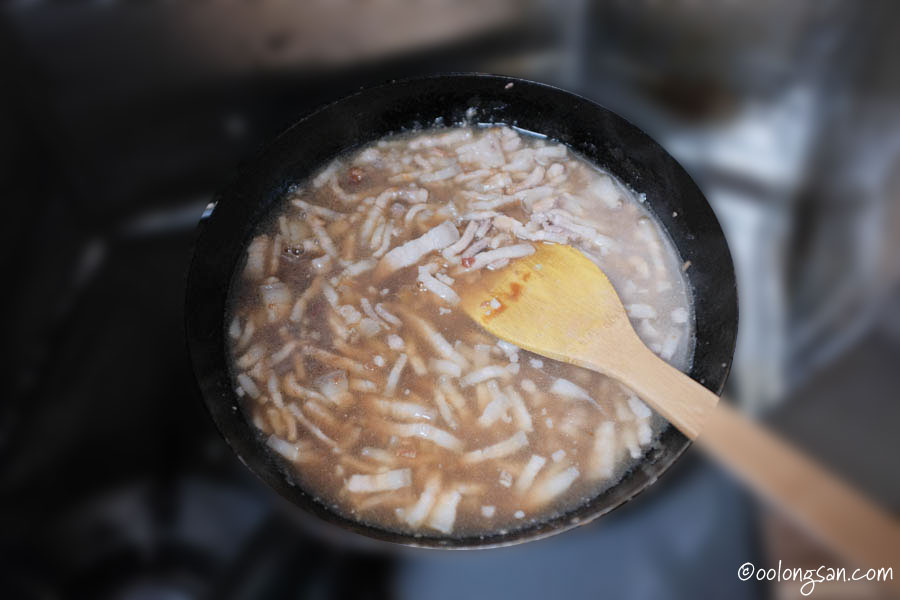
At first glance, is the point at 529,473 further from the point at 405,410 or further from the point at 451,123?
the point at 451,123

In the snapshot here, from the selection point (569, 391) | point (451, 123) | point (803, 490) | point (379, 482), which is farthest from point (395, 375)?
point (803, 490)

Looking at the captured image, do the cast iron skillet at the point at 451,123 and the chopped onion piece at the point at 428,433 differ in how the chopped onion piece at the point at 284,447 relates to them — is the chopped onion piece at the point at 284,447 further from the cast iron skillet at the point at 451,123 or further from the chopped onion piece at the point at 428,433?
the chopped onion piece at the point at 428,433

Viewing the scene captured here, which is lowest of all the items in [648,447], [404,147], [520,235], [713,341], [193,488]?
[193,488]

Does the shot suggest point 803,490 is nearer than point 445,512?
No

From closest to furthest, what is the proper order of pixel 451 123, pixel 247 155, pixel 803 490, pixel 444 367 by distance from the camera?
pixel 444 367 < pixel 451 123 < pixel 247 155 < pixel 803 490

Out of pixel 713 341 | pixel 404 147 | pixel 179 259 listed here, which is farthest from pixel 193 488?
pixel 713 341

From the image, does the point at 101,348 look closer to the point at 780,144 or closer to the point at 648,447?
the point at 648,447

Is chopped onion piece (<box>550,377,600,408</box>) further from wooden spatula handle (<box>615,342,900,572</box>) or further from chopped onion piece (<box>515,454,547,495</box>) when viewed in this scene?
wooden spatula handle (<box>615,342,900,572</box>)
